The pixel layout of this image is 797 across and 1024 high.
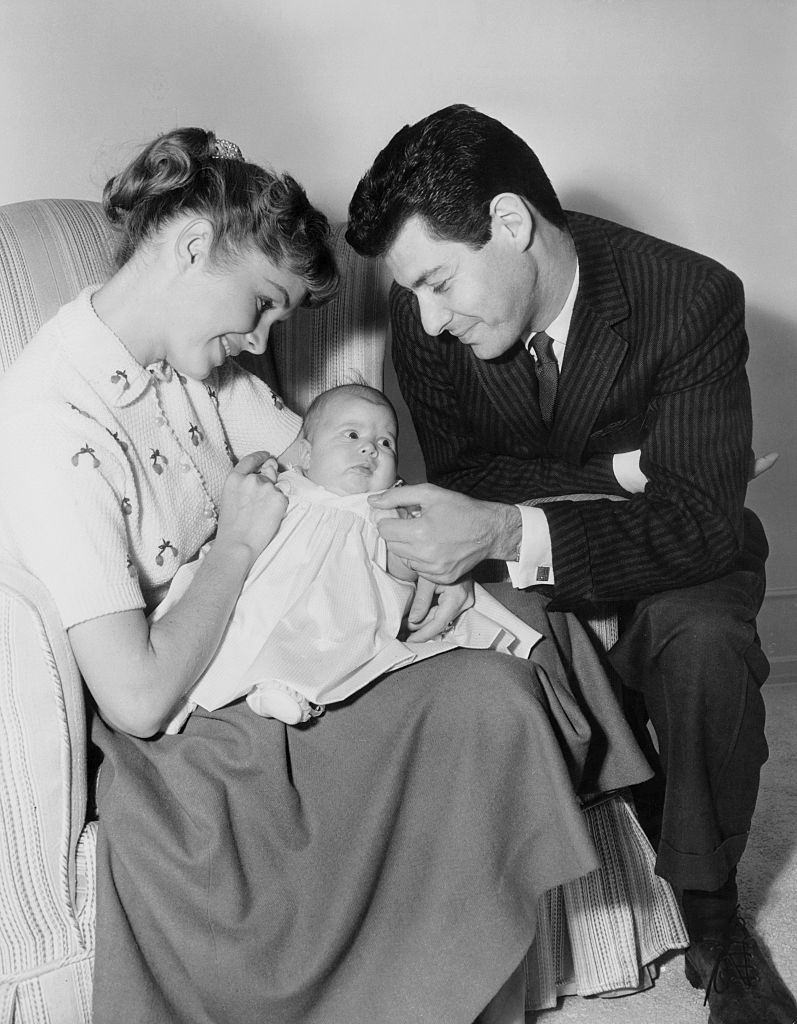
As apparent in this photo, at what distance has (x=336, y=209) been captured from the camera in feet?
7.67

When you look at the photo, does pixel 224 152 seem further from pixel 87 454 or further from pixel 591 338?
pixel 591 338

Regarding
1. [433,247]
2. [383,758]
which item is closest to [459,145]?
[433,247]

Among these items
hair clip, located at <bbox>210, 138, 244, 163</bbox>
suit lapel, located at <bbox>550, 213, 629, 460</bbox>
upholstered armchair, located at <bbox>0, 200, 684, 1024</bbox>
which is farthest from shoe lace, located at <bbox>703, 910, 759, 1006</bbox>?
hair clip, located at <bbox>210, 138, 244, 163</bbox>

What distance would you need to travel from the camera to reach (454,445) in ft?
6.36

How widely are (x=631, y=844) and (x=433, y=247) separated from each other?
0.92 metres

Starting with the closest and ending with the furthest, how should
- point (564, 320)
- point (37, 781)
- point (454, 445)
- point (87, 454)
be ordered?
point (37, 781) → point (87, 454) → point (564, 320) → point (454, 445)

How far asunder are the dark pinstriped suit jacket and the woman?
0.34m

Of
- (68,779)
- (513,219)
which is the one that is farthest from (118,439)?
→ (513,219)

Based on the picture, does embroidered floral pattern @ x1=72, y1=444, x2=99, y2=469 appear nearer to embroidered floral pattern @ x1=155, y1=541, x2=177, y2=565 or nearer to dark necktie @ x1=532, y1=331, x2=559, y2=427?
embroidered floral pattern @ x1=155, y1=541, x2=177, y2=565

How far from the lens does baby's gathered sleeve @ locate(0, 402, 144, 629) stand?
1.32 m

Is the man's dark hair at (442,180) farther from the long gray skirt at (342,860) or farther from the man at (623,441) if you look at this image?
the long gray skirt at (342,860)

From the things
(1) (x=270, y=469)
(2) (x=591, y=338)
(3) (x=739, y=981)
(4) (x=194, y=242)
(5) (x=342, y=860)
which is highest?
(4) (x=194, y=242)

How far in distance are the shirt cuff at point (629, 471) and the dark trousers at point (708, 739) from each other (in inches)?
10.9

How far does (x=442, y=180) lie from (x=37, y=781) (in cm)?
95
